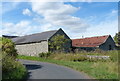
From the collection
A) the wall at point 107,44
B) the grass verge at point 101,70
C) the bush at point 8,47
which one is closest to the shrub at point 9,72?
the grass verge at point 101,70

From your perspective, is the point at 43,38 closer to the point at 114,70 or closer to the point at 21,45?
the point at 21,45

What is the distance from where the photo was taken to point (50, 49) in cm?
3769

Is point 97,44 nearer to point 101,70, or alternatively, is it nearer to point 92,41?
point 92,41

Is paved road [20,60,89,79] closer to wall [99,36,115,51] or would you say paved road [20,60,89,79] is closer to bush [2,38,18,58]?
bush [2,38,18,58]

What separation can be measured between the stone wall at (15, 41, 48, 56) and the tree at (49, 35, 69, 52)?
113cm

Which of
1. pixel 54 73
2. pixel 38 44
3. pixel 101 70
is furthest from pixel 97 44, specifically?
pixel 54 73

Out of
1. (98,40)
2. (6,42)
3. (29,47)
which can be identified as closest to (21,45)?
(29,47)

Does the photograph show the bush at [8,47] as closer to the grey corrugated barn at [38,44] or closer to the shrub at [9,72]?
the shrub at [9,72]

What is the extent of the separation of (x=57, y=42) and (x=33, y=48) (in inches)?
261

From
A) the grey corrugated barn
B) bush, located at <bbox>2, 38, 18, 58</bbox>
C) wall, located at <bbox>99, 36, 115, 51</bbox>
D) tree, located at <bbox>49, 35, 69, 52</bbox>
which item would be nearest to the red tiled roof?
wall, located at <bbox>99, 36, 115, 51</bbox>

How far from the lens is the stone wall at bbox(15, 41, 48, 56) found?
38.2 m

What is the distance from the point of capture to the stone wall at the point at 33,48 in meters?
38.2

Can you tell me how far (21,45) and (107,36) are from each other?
19554mm

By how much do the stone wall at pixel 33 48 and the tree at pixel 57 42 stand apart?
1.13m
